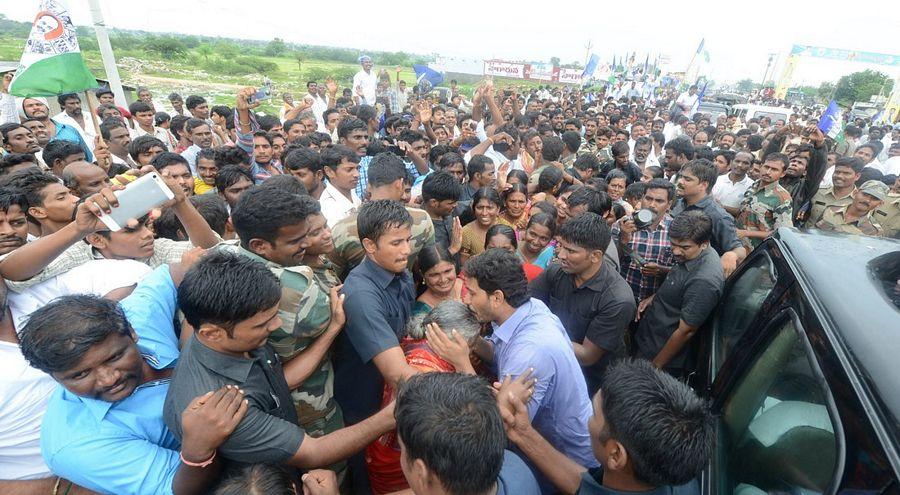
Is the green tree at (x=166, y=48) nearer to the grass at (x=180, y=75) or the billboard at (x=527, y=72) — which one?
A: the grass at (x=180, y=75)

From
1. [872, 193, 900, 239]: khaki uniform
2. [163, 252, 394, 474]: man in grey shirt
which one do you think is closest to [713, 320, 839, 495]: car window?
[163, 252, 394, 474]: man in grey shirt

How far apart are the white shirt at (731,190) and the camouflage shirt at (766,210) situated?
86cm

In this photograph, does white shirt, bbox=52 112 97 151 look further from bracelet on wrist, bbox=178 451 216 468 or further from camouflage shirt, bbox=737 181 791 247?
camouflage shirt, bbox=737 181 791 247

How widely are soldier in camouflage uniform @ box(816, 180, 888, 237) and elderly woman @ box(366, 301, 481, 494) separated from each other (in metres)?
4.77

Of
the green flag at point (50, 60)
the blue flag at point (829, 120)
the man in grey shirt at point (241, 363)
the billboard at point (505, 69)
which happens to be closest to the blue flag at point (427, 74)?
the blue flag at point (829, 120)

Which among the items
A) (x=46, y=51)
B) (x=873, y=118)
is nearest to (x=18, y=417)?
(x=46, y=51)

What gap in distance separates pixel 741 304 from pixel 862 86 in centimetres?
6715

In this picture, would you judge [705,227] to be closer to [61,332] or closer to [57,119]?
[61,332]

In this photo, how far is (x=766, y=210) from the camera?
5035mm

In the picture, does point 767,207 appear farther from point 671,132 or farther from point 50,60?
point 671,132

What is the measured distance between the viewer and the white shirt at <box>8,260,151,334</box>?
2.15 metres

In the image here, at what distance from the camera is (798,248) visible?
6.05 ft

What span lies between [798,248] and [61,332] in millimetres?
2862

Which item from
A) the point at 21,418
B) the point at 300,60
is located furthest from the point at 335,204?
the point at 300,60
